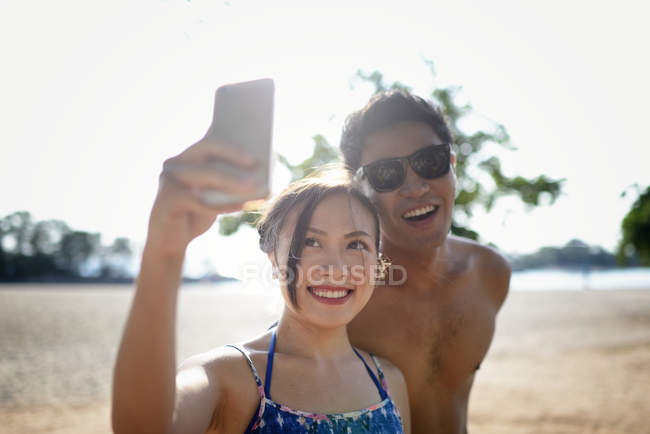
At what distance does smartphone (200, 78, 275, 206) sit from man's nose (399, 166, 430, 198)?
6.35 feet

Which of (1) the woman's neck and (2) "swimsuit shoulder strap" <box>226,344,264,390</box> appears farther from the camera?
(1) the woman's neck

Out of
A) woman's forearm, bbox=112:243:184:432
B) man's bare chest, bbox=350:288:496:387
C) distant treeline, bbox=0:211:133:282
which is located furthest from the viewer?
distant treeline, bbox=0:211:133:282

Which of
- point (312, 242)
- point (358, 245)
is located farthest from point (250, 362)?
point (358, 245)

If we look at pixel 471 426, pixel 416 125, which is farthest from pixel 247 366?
pixel 471 426

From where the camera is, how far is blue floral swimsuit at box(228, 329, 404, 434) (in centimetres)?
182

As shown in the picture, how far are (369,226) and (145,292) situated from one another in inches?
49.0

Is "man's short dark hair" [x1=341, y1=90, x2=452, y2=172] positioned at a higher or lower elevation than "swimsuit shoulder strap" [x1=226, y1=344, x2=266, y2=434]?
higher

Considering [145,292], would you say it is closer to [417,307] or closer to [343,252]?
[343,252]

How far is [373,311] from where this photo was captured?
302 centimetres

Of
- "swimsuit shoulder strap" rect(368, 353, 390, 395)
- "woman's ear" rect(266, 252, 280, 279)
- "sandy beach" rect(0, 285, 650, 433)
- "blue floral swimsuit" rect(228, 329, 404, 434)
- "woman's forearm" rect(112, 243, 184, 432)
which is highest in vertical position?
"woman's ear" rect(266, 252, 280, 279)

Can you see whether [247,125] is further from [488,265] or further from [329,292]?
[488,265]

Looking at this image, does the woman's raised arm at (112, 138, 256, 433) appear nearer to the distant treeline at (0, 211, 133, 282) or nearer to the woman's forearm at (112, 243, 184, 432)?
the woman's forearm at (112, 243, 184, 432)

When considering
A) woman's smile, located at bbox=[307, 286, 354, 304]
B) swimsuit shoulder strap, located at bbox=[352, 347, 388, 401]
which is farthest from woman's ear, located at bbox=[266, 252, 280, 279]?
swimsuit shoulder strap, located at bbox=[352, 347, 388, 401]

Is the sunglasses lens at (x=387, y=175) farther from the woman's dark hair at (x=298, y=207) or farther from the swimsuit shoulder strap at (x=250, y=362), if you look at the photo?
the swimsuit shoulder strap at (x=250, y=362)
